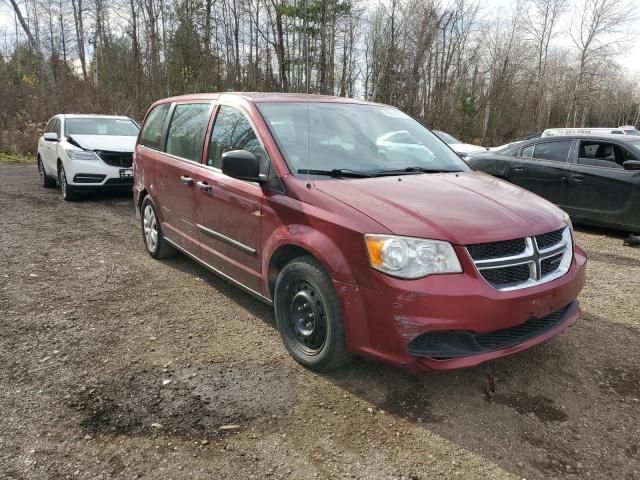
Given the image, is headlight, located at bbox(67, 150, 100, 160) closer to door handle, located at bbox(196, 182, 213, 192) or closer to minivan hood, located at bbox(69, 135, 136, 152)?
minivan hood, located at bbox(69, 135, 136, 152)

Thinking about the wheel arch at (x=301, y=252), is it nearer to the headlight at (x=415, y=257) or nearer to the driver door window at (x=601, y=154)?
the headlight at (x=415, y=257)

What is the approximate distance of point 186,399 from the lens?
2928 millimetres

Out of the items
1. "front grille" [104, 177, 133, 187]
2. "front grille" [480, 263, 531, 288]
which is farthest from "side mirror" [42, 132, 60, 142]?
"front grille" [480, 263, 531, 288]

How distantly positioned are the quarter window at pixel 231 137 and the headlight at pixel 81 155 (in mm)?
5674

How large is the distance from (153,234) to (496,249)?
4.05 meters

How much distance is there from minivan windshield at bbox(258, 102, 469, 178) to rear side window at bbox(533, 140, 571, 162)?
173 inches

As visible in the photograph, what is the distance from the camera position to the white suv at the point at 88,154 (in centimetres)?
890

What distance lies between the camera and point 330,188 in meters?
3.12

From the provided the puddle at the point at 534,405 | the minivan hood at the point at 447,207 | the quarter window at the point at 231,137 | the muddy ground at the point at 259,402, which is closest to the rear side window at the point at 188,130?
the quarter window at the point at 231,137

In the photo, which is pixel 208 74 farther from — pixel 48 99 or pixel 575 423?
pixel 575 423

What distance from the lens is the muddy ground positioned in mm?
2416

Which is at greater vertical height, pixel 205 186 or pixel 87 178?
pixel 205 186

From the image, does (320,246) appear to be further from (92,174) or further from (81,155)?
(81,155)

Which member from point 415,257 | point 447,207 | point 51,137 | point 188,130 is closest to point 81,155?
point 51,137
